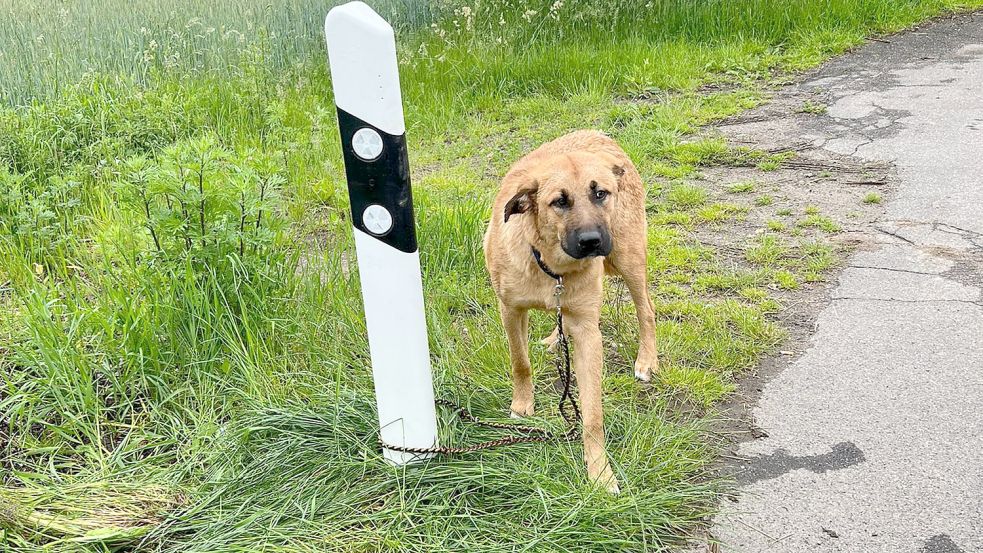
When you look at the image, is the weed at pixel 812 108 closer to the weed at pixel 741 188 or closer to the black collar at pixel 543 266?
the weed at pixel 741 188

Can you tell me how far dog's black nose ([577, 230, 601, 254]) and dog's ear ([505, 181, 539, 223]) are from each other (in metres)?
0.29

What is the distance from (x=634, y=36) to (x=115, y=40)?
5.18 m

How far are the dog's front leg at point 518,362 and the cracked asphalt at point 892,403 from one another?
875 mm

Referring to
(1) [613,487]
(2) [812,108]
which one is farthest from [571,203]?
(2) [812,108]

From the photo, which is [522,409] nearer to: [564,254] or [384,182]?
[564,254]

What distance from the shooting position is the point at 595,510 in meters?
2.63

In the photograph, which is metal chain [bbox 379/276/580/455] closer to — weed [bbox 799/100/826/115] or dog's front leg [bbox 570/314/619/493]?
dog's front leg [bbox 570/314/619/493]

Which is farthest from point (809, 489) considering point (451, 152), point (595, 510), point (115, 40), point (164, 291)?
point (115, 40)

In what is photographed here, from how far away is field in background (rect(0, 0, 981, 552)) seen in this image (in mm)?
2715

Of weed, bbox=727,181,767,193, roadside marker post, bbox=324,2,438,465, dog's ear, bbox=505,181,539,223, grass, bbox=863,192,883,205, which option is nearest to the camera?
roadside marker post, bbox=324,2,438,465

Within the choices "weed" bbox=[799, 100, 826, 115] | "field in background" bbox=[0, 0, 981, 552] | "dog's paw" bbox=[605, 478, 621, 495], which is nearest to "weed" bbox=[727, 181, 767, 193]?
"field in background" bbox=[0, 0, 981, 552]

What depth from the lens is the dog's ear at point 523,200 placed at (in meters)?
2.99

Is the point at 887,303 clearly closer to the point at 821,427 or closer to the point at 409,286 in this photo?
the point at 821,427

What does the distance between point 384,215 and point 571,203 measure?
0.76 metres
